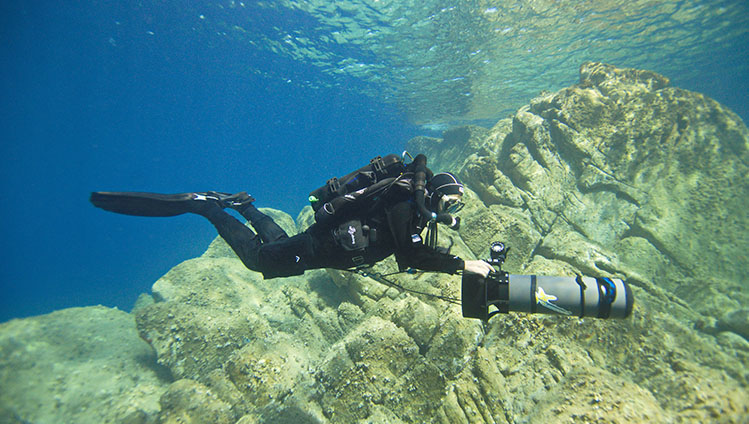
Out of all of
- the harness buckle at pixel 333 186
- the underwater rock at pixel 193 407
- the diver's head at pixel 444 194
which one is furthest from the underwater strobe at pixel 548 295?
the underwater rock at pixel 193 407

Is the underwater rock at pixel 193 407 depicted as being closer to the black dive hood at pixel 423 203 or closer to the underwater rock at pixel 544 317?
the underwater rock at pixel 544 317

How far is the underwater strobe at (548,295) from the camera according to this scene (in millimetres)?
2887

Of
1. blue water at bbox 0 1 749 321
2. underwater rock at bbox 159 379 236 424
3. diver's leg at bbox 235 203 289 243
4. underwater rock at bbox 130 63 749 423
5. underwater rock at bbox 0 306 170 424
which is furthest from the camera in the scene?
blue water at bbox 0 1 749 321

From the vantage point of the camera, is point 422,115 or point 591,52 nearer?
point 591,52

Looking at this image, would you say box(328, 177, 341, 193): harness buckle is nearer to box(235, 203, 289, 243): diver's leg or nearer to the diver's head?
box(235, 203, 289, 243): diver's leg

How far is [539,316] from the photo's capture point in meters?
4.41

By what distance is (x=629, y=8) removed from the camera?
14609 mm

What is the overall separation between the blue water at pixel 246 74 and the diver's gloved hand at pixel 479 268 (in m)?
17.1

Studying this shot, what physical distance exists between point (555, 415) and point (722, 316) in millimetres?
6752

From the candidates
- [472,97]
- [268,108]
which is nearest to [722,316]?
[472,97]

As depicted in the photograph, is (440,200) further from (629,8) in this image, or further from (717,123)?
(629,8)

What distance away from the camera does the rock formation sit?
3729mm

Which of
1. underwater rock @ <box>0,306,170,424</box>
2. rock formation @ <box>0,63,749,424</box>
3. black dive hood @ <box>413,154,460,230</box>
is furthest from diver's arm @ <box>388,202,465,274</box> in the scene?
underwater rock @ <box>0,306,170,424</box>

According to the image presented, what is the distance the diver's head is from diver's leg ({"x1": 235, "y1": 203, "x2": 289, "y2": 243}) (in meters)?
2.25
